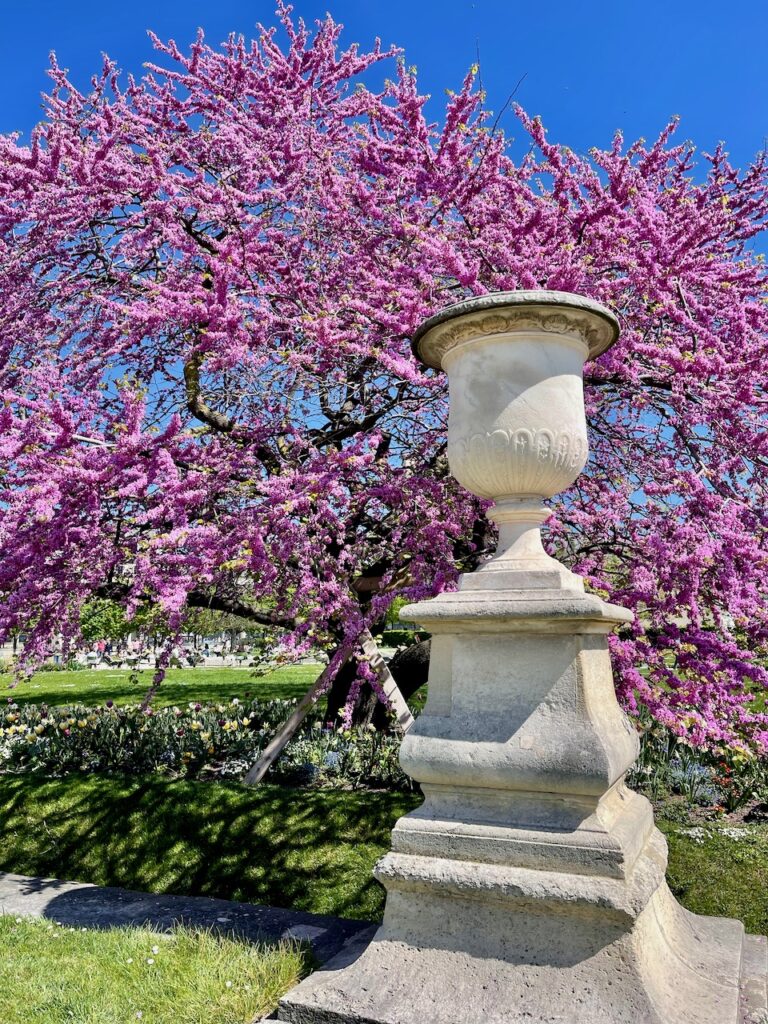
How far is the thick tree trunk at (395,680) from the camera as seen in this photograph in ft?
25.5

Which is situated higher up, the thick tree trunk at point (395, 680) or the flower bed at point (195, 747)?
the thick tree trunk at point (395, 680)

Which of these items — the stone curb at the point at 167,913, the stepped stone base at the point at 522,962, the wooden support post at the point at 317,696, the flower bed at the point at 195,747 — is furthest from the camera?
the flower bed at the point at 195,747

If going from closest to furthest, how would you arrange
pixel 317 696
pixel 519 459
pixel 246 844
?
1. pixel 519 459
2. pixel 246 844
3. pixel 317 696

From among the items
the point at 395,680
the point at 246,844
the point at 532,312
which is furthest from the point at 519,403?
the point at 395,680

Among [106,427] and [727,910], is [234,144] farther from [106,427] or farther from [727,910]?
[727,910]

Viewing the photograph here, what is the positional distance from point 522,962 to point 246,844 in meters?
2.80

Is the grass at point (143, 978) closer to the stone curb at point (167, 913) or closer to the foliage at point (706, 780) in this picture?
the stone curb at point (167, 913)

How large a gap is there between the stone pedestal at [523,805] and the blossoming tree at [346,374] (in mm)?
1713

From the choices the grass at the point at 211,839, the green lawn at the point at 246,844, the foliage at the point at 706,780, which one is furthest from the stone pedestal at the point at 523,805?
A: the foliage at the point at 706,780

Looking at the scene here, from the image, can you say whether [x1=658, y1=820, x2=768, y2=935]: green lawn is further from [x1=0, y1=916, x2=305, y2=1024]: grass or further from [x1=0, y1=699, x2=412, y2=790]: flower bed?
[x1=0, y1=916, x2=305, y2=1024]: grass

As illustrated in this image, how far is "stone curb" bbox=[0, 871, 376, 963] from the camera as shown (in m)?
4.09

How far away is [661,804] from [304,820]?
2.51 m

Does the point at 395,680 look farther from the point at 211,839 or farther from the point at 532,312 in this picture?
the point at 532,312

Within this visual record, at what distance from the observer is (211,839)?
207 inches
